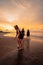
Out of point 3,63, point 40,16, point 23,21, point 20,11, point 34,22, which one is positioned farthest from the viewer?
point 34,22

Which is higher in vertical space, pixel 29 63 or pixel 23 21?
pixel 23 21

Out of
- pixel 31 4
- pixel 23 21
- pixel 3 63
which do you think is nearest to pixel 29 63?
pixel 3 63

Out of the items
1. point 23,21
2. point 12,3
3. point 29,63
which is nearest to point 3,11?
point 12,3

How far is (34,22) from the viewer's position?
22.5 metres

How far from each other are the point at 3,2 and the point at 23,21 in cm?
646

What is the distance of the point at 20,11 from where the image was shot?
17.4m

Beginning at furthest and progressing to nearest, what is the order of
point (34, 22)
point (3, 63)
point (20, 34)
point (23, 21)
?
point (34, 22) < point (23, 21) < point (20, 34) < point (3, 63)

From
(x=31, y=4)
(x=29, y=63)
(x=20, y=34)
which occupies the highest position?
(x=31, y=4)

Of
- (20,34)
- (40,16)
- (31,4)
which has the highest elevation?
(31,4)

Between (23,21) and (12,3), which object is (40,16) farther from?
(12,3)

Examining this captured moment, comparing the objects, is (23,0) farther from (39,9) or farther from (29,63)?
(29,63)

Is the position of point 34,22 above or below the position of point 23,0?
below

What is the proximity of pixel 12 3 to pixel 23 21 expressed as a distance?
5589 millimetres

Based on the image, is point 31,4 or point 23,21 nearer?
point 31,4
